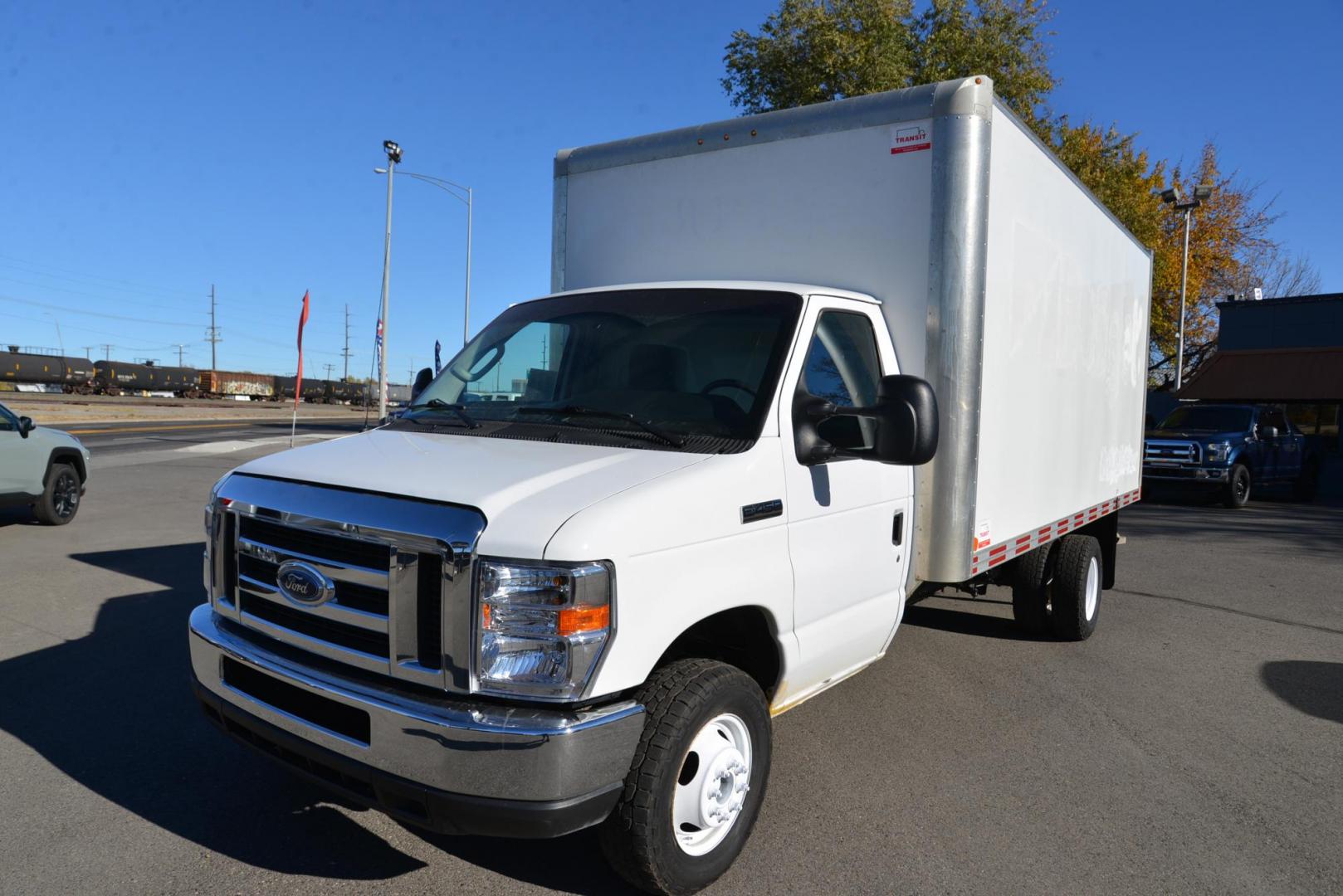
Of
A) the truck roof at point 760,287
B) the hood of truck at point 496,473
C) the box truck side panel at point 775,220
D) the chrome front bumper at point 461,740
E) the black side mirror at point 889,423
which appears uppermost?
the box truck side panel at point 775,220

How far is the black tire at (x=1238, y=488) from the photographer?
16344 millimetres

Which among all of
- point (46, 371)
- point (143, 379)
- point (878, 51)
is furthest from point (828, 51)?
point (143, 379)

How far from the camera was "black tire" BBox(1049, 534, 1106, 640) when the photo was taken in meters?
6.23

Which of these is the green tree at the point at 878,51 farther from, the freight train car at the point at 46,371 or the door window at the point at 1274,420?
the freight train car at the point at 46,371

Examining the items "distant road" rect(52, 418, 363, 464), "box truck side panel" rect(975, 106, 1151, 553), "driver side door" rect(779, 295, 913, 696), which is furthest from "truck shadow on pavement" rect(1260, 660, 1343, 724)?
"distant road" rect(52, 418, 363, 464)

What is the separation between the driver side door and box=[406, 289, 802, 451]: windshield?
0.18 meters

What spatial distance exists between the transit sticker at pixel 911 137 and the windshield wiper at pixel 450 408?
2.37 metres

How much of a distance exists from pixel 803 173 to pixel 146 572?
6514 millimetres

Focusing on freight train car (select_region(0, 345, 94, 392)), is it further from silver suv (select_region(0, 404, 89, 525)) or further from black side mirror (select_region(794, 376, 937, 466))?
black side mirror (select_region(794, 376, 937, 466))

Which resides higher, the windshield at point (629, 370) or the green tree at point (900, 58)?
the green tree at point (900, 58)

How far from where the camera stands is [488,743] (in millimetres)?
2490

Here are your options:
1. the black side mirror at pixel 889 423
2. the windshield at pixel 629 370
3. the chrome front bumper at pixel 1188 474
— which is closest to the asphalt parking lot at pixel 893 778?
the black side mirror at pixel 889 423

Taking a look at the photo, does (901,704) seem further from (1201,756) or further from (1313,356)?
(1313,356)

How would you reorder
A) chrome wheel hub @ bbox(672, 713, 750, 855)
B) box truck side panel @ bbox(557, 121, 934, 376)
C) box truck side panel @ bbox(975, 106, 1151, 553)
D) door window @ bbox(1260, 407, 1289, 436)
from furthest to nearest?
door window @ bbox(1260, 407, 1289, 436)
box truck side panel @ bbox(975, 106, 1151, 553)
box truck side panel @ bbox(557, 121, 934, 376)
chrome wheel hub @ bbox(672, 713, 750, 855)
